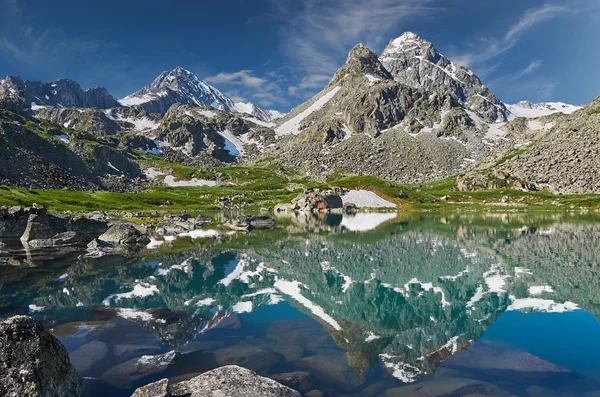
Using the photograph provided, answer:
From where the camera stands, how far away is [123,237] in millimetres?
53094

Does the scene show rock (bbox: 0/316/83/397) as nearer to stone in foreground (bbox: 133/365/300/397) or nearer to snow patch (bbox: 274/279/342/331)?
stone in foreground (bbox: 133/365/300/397)

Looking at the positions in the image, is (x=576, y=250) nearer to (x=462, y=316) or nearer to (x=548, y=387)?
(x=462, y=316)

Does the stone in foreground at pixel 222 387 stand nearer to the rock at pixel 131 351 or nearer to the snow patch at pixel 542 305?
the rock at pixel 131 351

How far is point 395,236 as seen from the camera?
6109cm

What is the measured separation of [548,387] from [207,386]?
508 inches

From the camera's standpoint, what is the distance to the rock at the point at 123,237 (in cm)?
5203

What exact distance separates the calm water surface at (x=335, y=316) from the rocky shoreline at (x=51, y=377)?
178 centimetres

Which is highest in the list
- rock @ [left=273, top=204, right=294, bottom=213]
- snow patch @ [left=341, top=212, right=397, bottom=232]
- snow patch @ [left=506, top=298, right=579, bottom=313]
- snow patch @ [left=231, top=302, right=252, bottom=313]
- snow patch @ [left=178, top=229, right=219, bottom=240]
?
rock @ [left=273, top=204, right=294, bottom=213]

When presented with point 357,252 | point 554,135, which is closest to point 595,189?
point 554,135

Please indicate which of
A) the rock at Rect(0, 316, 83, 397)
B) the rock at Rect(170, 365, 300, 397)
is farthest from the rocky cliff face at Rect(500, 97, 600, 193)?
the rock at Rect(0, 316, 83, 397)

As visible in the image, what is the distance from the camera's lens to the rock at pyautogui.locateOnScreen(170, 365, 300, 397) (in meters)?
11.2

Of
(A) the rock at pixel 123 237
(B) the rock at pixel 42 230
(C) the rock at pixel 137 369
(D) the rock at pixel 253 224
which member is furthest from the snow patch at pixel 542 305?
(B) the rock at pixel 42 230

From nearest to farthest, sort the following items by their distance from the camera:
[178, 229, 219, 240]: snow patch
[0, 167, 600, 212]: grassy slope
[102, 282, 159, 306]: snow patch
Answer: [102, 282, 159, 306]: snow patch → [178, 229, 219, 240]: snow patch → [0, 167, 600, 212]: grassy slope

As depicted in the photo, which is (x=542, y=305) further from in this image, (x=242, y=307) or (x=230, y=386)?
(x=230, y=386)
